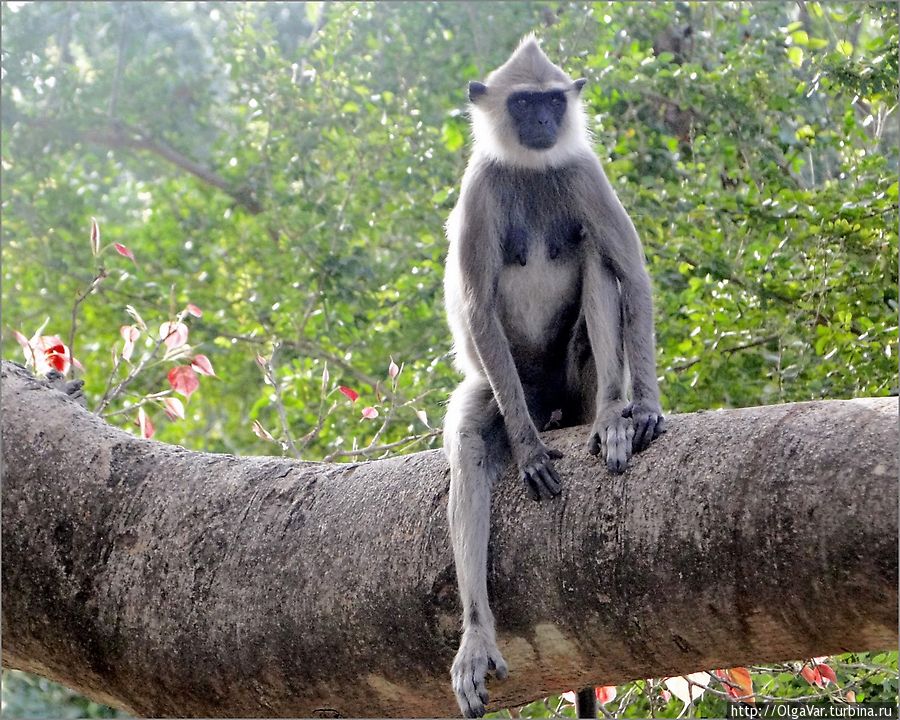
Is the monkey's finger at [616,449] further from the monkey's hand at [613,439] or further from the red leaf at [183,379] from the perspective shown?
the red leaf at [183,379]

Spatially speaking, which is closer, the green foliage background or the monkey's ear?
the monkey's ear

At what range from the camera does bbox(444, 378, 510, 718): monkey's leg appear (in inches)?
88.4

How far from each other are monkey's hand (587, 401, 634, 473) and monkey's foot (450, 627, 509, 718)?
1.42ft

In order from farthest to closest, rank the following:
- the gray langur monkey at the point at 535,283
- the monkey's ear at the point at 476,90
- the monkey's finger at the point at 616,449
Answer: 1. the monkey's ear at the point at 476,90
2. the gray langur monkey at the point at 535,283
3. the monkey's finger at the point at 616,449

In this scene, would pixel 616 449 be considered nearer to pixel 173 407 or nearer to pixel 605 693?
pixel 605 693

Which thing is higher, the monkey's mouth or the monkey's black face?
the monkey's black face

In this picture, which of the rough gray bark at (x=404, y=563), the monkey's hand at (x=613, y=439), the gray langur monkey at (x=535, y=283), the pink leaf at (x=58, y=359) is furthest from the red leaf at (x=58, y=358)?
the monkey's hand at (x=613, y=439)

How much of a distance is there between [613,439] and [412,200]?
457 centimetres

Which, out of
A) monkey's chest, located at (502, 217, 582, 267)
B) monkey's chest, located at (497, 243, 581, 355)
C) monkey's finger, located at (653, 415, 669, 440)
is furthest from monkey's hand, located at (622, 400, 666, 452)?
monkey's chest, located at (502, 217, 582, 267)

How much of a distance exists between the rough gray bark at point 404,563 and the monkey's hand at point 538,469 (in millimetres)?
32

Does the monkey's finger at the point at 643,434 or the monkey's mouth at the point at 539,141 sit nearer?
the monkey's finger at the point at 643,434

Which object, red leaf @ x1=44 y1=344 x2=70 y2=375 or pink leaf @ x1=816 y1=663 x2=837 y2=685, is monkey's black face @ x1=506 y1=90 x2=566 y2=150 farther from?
pink leaf @ x1=816 y1=663 x2=837 y2=685

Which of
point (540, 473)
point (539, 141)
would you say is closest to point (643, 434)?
point (540, 473)

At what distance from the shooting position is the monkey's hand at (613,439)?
226 cm
